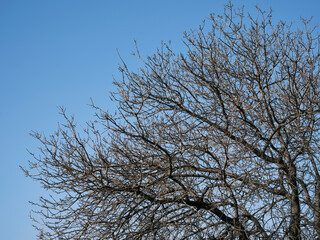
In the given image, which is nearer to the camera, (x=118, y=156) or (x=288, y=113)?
(x=118, y=156)

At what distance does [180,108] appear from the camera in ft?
30.8

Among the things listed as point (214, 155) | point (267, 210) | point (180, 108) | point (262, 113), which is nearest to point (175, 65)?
point (180, 108)

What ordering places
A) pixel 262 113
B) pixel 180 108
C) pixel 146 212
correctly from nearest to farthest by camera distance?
pixel 146 212 → pixel 262 113 → pixel 180 108

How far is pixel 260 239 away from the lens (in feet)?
23.9

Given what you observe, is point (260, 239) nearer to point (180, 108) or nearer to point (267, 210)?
point (267, 210)

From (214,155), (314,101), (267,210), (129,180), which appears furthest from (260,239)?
(314,101)

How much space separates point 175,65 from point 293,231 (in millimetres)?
4258

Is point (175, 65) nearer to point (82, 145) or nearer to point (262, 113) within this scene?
point (262, 113)

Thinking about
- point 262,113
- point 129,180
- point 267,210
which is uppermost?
point 262,113

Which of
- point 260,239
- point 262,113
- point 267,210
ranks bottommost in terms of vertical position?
point 260,239

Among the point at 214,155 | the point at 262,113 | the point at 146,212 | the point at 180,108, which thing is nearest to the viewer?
the point at 214,155

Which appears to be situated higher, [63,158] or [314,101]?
[314,101]

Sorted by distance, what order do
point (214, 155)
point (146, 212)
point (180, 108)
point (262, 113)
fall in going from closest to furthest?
point (214, 155), point (146, 212), point (262, 113), point (180, 108)

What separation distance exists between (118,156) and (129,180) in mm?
537
